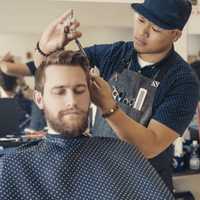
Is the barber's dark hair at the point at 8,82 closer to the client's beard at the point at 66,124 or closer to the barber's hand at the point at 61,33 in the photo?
the barber's hand at the point at 61,33

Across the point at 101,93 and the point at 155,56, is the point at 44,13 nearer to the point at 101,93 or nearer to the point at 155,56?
the point at 155,56

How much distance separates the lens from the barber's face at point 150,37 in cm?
156

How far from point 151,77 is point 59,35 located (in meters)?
0.42

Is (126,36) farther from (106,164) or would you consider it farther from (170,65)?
(106,164)

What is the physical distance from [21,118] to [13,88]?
0.16 meters

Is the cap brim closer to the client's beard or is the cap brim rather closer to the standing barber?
the standing barber

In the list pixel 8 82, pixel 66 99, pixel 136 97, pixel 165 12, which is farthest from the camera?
pixel 8 82

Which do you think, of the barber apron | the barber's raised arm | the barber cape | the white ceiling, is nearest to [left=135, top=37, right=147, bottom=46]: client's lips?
the barber apron

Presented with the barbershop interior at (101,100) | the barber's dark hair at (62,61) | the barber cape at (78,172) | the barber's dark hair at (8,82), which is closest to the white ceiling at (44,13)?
the barbershop interior at (101,100)

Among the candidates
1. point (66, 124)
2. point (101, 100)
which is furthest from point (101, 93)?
point (66, 124)

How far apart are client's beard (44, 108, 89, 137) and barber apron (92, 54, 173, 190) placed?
275 millimetres

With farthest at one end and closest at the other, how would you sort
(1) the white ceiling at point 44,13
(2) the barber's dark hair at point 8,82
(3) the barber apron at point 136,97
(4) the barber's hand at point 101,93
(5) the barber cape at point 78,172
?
(1) the white ceiling at point 44,13 → (2) the barber's dark hair at point 8,82 → (3) the barber apron at point 136,97 → (4) the barber's hand at point 101,93 → (5) the barber cape at point 78,172

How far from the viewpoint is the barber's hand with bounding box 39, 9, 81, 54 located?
4.63 feet

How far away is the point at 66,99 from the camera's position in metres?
1.30
